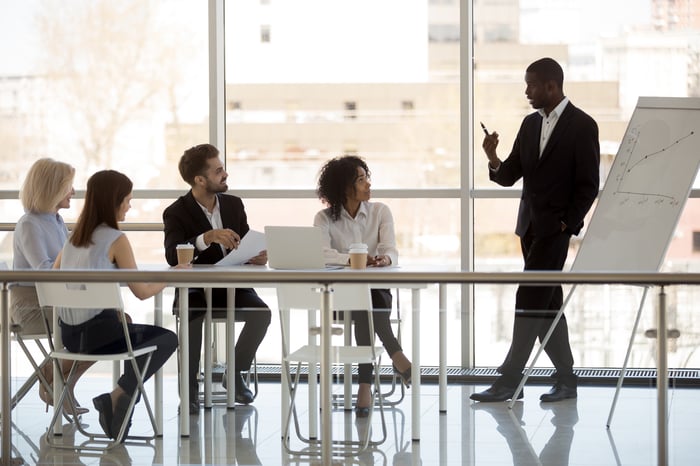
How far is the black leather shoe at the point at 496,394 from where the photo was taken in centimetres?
341

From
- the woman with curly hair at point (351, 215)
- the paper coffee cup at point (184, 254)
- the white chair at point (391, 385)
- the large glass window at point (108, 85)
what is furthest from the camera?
the large glass window at point (108, 85)

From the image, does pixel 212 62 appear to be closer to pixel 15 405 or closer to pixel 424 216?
pixel 424 216

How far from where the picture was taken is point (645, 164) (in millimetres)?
5016

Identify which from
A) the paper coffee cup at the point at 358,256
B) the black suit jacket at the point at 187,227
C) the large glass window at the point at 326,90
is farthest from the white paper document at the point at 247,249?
the large glass window at the point at 326,90

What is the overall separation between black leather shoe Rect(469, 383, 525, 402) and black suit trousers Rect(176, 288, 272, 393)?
0.76m

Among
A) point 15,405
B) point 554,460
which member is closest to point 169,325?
point 15,405

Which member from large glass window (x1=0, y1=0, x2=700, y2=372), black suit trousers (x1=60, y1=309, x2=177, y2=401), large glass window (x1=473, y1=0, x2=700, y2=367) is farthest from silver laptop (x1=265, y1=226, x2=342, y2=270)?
large glass window (x1=473, y1=0, x2=700, y2=367)

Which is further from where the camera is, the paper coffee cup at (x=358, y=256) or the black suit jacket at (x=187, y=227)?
the black suit jacket at (x=187, y=227)

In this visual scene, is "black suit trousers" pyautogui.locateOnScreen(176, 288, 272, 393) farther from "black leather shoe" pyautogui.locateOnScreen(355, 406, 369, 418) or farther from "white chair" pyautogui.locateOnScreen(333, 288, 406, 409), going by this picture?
"black leather shoe" pyautogui.locateOnScreen(355, 406, 369, 418)

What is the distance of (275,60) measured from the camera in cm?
683

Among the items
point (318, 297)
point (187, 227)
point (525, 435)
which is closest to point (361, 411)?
point (318, 297)

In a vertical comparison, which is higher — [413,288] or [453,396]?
[413,288]

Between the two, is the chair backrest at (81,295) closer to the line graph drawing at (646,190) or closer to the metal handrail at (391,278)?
the metal handrail at (391,278)

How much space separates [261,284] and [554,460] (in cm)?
115
